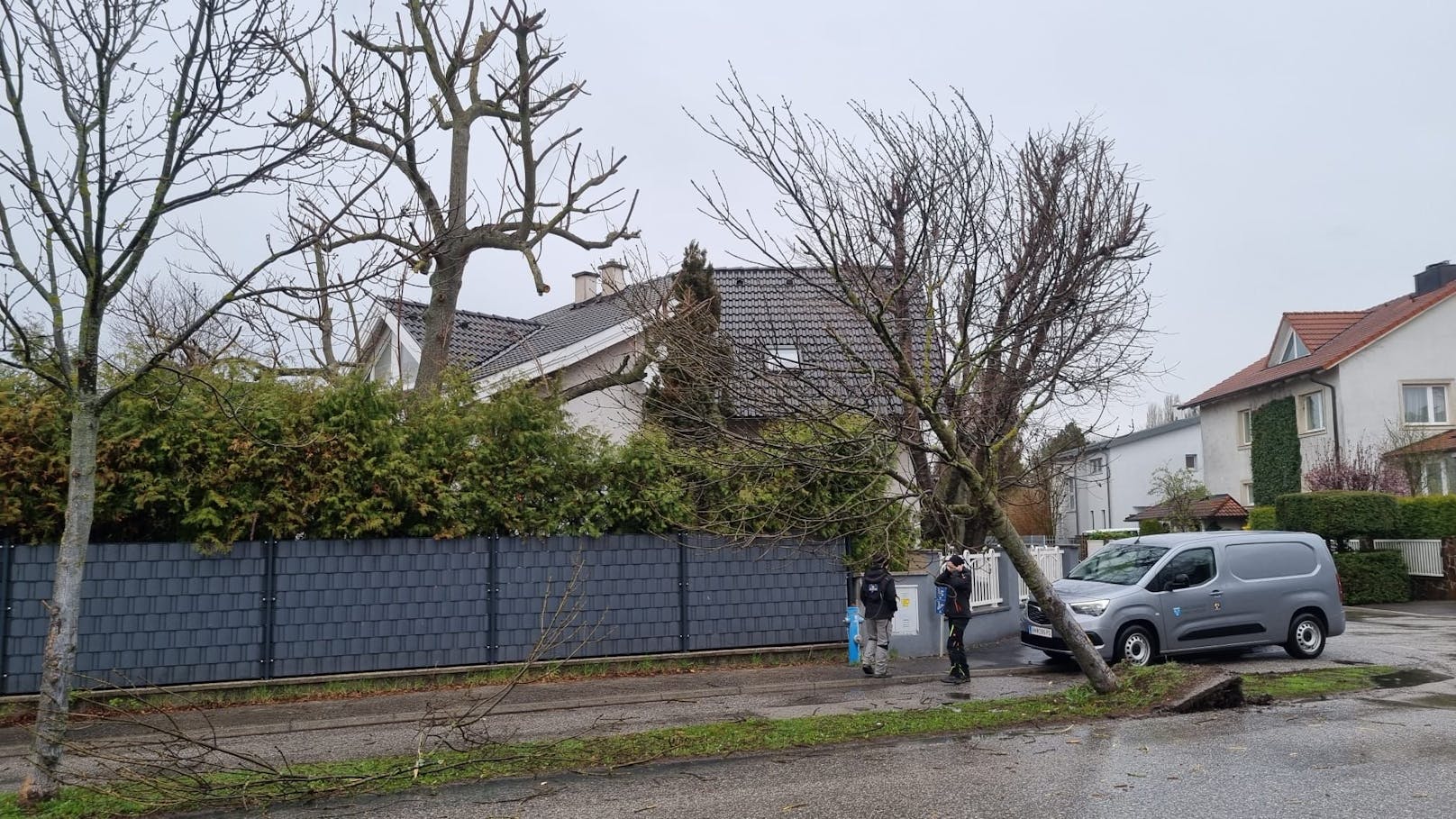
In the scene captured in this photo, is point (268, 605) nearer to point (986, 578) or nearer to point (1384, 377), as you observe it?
point (986, 578)

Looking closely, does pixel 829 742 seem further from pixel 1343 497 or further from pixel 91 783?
pixel 1343 497

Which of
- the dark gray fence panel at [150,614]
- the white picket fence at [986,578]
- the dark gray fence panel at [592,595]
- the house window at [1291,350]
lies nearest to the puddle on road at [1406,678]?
the white picket fence at [986,578]

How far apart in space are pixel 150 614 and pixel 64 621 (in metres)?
5.00

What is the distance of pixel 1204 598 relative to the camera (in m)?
13.5

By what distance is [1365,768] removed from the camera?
7617 mm

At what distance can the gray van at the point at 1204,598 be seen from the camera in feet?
43.1

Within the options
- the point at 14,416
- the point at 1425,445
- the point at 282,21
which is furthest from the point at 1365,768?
the point at 1425,445

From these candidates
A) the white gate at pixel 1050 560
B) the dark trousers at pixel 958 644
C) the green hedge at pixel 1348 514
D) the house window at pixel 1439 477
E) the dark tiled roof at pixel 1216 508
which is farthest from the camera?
the dark tiled roof at pixel 1216 508

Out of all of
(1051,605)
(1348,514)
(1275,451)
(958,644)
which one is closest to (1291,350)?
(1275,451)

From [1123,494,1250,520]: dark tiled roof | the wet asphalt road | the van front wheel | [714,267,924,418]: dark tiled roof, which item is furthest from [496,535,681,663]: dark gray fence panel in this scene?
[1123,494,1250,520]: dark tiled roof

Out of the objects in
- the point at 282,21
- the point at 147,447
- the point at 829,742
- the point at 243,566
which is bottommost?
the point at 829,742

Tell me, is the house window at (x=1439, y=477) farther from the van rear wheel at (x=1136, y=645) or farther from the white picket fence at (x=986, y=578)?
the van rear wheel at (x=1136, y=645)

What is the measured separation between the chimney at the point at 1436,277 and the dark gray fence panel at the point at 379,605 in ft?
115

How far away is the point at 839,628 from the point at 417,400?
6.43 metres
